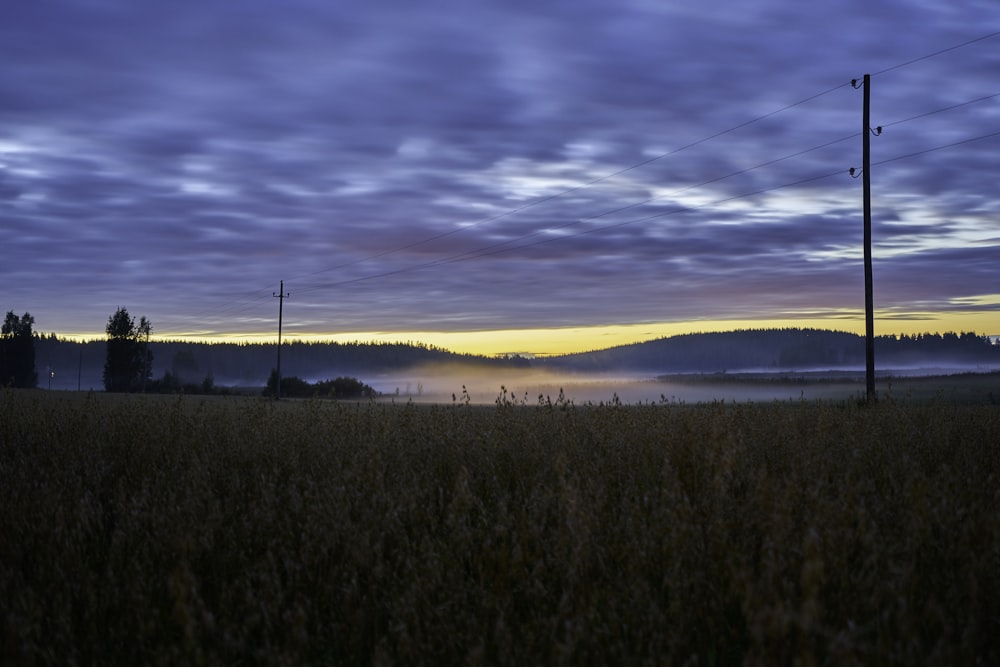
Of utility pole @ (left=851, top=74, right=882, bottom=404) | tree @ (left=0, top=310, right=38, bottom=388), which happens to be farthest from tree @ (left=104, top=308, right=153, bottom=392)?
utility pole @ (left=851, top=74, right=882, bottom=404)

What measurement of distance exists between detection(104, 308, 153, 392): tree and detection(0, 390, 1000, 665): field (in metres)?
109

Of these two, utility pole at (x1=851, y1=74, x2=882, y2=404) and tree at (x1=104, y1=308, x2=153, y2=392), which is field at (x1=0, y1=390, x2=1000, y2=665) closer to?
utility pole at (x1=851, y1=74, x2=882, y2=404)

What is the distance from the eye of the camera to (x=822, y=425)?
7.40 m

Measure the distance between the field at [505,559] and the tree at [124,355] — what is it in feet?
358

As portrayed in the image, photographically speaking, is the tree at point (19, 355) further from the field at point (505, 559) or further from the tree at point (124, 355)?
the field at point (505, 559)

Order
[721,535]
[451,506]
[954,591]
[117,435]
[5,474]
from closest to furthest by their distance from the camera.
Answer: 1. [954,591]
2. [721,535]
3. [451,506]
4. [5,474]
5. [117,435]

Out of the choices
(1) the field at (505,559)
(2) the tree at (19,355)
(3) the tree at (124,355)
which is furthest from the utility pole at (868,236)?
(2) the tree at (19,355)

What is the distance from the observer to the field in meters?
3.42

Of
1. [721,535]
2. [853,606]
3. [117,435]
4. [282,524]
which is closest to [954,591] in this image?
[853,606]

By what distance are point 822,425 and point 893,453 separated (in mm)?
728

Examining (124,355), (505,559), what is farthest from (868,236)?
(124,355)

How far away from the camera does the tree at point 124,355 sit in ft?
343

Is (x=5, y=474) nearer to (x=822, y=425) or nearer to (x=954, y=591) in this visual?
(x=954, y=591)

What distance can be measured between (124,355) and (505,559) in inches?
4652
